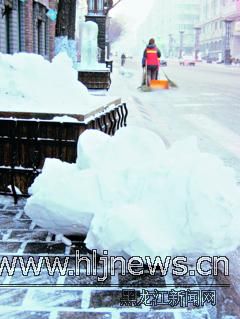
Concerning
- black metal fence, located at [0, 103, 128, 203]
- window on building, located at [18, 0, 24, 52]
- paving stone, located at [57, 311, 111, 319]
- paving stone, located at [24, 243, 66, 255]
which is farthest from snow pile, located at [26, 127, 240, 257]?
window on building, located at [18, 0, 24, 52]

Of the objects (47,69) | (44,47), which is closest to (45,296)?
(47,69)

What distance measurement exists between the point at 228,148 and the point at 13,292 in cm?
626

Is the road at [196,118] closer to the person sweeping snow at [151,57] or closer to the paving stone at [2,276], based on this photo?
the person sweeping snow at [151,57]

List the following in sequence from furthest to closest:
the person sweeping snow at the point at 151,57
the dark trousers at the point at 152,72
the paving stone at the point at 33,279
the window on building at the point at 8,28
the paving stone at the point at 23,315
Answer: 1. the dark trousers at the point at 152,72
2. the person sweeping snow at the point at 151,57
3. the window on building at the point at 8,28
4. the paving stone at the point at 33,279
5. the paving stone at the point at 23,315

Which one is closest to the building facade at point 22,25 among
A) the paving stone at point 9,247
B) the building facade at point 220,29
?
the paving stone at point 9,247

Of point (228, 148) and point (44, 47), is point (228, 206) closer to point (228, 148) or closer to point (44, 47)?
point (228, 148)

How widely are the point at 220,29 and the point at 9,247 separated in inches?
4219

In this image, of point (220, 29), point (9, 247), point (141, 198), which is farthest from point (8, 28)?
point (220, 29)

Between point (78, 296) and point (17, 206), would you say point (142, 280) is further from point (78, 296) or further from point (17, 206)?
point (17, 206)

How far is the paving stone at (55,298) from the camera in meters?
3.32

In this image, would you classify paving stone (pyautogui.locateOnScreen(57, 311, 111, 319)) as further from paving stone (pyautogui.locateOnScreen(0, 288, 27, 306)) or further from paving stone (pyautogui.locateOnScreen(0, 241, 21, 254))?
paving stone (pyautogui.locateOnScreen(0, 241, 21, 254))

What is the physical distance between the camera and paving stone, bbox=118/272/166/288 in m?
3.60

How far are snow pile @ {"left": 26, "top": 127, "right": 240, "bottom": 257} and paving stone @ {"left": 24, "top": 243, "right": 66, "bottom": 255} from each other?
0.14 metres

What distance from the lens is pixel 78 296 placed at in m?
3.44
